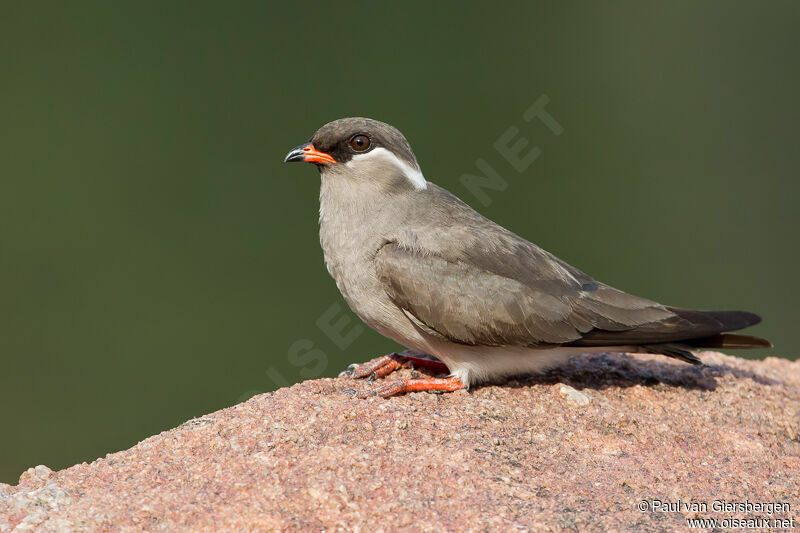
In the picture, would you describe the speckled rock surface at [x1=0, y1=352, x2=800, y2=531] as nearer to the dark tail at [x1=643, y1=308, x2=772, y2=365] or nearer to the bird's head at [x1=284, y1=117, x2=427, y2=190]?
the dark tail at [x1=643, y1=308, x2=772, y2=365]

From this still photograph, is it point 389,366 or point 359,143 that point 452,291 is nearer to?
point 389,366

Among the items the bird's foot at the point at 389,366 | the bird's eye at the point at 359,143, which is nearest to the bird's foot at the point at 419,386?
the bird's foot at the point at 389,366

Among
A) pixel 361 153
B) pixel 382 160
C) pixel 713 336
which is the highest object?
pixel 361 153

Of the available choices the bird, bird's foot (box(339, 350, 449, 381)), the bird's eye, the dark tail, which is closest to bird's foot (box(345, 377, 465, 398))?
the bird

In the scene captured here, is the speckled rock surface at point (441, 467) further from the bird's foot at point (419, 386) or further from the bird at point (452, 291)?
the bird at point (452, 291)

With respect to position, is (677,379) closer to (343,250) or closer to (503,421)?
(503,421)

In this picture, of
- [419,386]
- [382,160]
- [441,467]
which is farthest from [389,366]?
[441,467]
